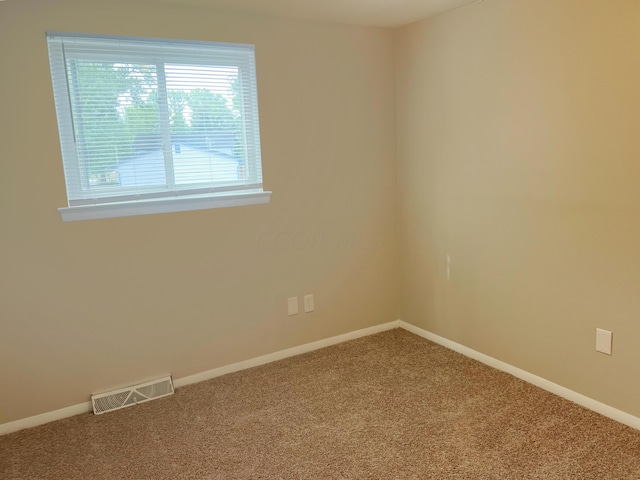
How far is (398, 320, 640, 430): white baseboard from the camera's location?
2326 millimetres

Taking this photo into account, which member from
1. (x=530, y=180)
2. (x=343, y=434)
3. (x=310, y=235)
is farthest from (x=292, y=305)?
(x=530, y=180)

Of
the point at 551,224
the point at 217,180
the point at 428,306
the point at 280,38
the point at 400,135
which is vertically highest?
the point at 280,38

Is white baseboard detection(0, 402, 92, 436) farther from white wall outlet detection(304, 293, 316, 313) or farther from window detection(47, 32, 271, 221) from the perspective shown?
white wall outlet detection(304, 293, 316, 313)

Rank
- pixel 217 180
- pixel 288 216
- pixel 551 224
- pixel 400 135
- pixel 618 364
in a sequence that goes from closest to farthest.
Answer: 1. pixel 618 364
2. pixel 551 224
3. pixel 217 180
4. pixel 288 216
5. pixel 400 135

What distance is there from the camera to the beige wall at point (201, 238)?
239cm

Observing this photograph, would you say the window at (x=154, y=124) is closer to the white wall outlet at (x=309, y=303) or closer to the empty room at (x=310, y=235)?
the empty room at (x=310, y=235)

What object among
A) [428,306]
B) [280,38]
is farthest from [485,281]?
[280,38]

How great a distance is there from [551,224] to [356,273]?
4.51 feet

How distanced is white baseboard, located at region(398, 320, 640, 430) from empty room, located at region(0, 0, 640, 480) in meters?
0.01

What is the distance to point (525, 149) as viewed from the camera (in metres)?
2.58

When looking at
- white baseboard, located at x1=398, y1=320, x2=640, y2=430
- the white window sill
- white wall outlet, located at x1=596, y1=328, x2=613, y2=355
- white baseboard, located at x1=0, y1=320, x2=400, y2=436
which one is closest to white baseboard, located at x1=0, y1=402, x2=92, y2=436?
white baseboard, located at x1=0, y1=320, x2=400, y2=436

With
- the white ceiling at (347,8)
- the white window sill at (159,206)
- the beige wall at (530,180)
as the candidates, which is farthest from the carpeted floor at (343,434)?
the white ceiling at (347,8)

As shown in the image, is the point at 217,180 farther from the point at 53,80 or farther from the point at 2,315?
the point at 2,315

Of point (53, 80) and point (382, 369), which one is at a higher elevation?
point (53, 80)
